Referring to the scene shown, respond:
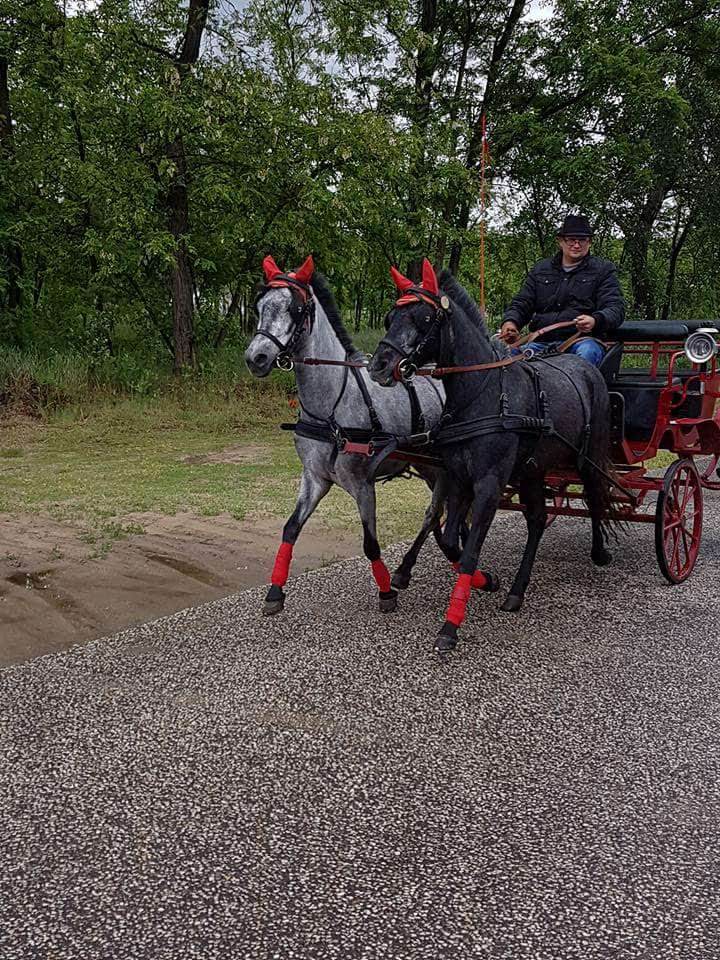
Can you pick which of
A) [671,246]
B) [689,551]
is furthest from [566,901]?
[671,246]

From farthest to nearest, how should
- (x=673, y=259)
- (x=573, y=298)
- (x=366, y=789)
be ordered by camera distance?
1. (x=673, y=259)
2. (x=573, y=298)
3. (x=366, y=789)

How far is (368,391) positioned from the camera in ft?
16.6

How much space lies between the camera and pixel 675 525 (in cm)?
589

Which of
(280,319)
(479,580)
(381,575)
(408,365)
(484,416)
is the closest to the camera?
(408,365)

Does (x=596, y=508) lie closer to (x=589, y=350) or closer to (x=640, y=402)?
(x=640, y=402)

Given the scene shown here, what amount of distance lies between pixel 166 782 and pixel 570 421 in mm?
3544

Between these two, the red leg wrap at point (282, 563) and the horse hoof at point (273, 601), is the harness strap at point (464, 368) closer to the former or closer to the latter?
the red leg wrap at point (282, 563)

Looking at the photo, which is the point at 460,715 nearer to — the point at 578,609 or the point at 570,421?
the point at 578,609

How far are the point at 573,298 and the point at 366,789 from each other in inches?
171

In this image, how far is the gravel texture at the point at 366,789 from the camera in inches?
95.5

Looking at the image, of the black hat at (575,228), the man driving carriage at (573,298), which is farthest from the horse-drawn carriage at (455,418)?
the black hat at (575,228)

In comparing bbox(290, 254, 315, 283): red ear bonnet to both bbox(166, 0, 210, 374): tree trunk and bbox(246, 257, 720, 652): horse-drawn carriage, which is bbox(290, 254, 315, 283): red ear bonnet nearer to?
bbox(246, 257, 720, 652): horse-drawn carriage

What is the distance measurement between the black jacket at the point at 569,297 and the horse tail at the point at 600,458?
64cm

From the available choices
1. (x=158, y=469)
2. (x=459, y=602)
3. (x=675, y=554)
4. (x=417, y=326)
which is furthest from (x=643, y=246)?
(x=459, y=602)
